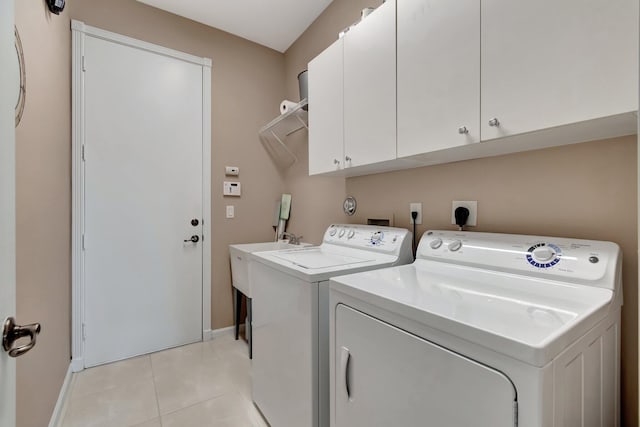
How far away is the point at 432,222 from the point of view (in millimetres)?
1550

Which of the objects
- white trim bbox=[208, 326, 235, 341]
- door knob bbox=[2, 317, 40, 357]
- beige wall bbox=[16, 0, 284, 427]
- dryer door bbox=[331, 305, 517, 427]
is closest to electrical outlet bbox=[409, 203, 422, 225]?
dryer door bbox=[331, 305, 517, 427]

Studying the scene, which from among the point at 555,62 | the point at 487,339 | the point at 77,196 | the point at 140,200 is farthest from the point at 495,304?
the point at 77,196

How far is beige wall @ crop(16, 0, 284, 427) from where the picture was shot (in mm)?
1194

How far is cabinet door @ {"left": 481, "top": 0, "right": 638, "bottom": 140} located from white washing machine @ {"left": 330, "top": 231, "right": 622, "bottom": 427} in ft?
1.43

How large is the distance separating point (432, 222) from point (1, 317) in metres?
1.59

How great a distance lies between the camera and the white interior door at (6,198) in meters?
0.58

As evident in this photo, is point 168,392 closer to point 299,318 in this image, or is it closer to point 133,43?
point 299,318

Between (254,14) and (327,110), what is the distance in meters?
1.37

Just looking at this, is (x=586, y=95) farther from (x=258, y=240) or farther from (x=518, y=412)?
(x=258, y=240)

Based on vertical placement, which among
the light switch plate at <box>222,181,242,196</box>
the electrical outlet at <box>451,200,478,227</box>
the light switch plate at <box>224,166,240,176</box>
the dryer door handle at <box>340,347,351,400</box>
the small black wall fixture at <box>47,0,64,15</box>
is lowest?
the dryer door handle at <box>340,347,351,400</box>

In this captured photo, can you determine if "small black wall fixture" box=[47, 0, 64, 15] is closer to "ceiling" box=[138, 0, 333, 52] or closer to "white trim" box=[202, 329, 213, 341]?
"ceiling" box=[138, 0, 333, 52]

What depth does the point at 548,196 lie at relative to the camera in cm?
112

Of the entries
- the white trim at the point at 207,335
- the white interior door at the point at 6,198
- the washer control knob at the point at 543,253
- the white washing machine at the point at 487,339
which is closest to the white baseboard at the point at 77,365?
the white trim at the point at 207,335

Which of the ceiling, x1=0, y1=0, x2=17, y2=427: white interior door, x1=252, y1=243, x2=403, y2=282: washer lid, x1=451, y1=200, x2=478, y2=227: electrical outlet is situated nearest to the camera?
x1=0, y1=0, x2=17, y2=427: white interior door
